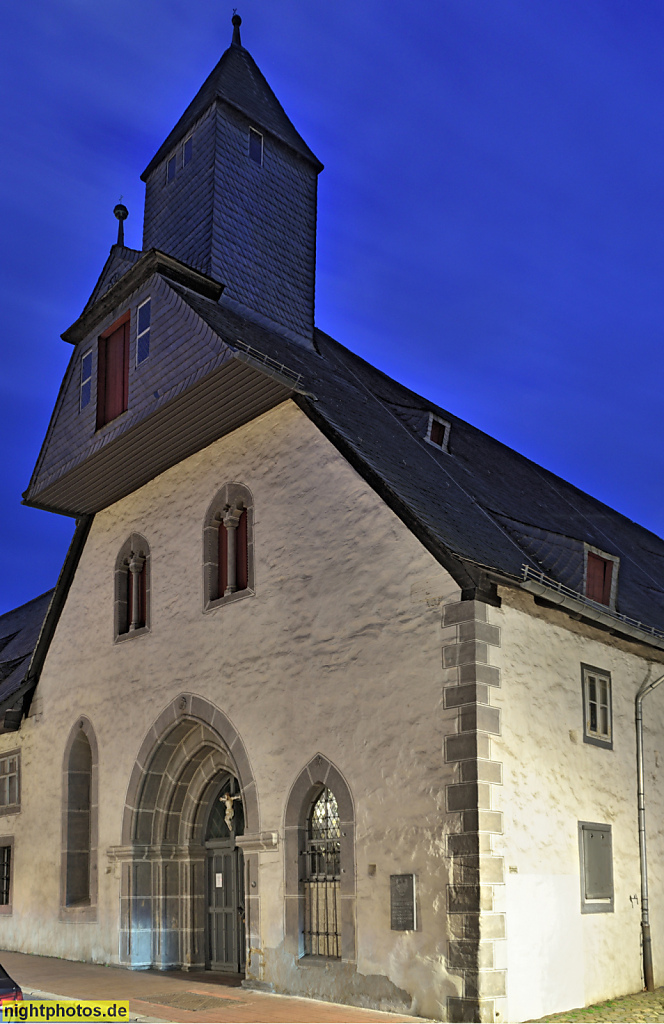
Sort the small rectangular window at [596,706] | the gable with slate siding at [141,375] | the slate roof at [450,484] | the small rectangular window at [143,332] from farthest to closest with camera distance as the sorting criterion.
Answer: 1. the small rectangular window at [143,332]
2. the gable with slate siding at [141,375]
3. the small rectangular window at [596,706]
4. the slate roof at [450,484]

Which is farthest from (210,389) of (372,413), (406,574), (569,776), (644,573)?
(644,573)

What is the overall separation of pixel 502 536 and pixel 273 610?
10.7ft

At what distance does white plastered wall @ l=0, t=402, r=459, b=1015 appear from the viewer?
37.3ft

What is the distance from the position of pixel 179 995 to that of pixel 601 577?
7909 mm

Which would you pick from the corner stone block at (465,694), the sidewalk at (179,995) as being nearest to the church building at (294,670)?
the corner stone block at (465,694)

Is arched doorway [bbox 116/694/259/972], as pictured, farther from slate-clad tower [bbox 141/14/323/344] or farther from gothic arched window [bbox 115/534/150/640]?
slate-clad tower [bbox 141/14/323/344]

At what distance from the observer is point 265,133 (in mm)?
19297

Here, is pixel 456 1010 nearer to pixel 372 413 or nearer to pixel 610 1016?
pixel 610 1016

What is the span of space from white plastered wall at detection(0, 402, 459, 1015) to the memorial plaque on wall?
0.09m

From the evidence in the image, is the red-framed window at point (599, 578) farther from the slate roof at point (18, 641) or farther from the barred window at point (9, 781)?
the barred window at point (9, 781)

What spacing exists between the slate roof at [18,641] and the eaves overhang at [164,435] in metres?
3.82

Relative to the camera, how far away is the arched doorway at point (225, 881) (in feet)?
48.7

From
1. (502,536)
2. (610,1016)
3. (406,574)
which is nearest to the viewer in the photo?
(610,1016)

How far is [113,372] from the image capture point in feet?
55.7
